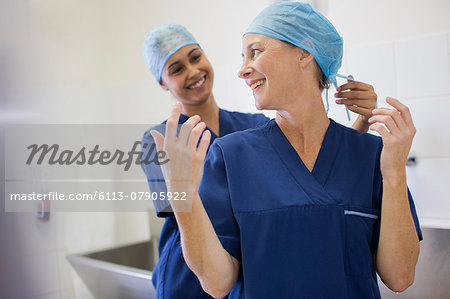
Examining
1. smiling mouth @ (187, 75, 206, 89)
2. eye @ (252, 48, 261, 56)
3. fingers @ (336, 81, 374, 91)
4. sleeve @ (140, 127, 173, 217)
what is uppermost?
smiling mouth @ (187, 75, 206, 89)

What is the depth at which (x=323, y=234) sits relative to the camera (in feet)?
2.39

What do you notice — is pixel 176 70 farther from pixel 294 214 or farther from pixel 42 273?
pixel 42 273

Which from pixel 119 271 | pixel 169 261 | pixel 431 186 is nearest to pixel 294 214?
pixel 169 261

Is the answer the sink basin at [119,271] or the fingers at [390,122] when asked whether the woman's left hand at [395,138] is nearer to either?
the fingers at [390,122]

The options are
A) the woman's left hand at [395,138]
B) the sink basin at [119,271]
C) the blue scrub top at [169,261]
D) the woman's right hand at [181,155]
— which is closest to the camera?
the woman's right hand at [181,155]

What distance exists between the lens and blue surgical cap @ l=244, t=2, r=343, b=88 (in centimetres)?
79

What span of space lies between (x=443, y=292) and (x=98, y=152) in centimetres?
157

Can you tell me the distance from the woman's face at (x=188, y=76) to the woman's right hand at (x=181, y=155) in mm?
544

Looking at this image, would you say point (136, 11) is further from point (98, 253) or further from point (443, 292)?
point (443, 292)

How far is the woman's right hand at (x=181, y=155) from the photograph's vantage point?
621 mm

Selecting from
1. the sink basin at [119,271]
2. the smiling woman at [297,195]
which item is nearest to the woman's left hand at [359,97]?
the smiling woman at [297,195]

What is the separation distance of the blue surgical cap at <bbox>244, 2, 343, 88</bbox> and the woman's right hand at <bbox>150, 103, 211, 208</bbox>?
280mm

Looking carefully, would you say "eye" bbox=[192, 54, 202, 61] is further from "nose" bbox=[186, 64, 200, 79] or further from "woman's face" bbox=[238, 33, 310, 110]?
"woman's face" bbox=[238, 33, 310, 110]

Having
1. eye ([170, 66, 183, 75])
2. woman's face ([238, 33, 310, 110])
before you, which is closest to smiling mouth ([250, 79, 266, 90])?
woman's face ([238, 33, 310, 110])
